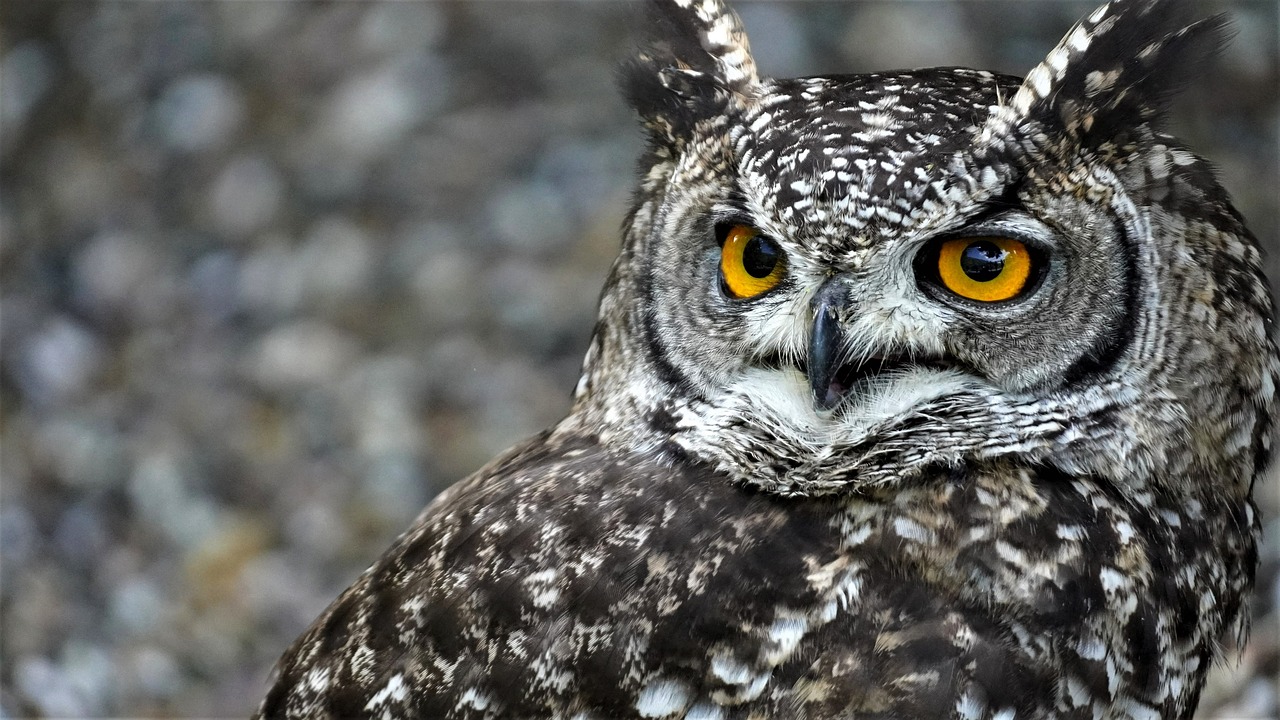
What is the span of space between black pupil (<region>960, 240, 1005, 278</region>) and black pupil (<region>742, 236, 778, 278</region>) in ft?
0.89

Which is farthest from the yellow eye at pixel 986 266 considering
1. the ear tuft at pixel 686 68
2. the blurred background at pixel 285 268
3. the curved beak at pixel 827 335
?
the blurred background at pixel 285 268

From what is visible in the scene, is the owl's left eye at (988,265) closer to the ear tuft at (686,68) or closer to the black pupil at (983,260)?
the black pupil at (983,260)

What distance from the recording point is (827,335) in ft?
5.92

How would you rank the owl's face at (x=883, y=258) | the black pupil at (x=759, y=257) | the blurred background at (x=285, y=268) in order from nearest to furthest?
the owl's face at (x=883, y=258)
the black pupil at (x=759, y=257)
the blurred background at (x=285, y=268)

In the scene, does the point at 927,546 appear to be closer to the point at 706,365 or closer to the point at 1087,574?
the point at 1087,574

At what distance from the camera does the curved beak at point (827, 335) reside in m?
1.80

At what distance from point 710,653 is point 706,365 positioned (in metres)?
0.45

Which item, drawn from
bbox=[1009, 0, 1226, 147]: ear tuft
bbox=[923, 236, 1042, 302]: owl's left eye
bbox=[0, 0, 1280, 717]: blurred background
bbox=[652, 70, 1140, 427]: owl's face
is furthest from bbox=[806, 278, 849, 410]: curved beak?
bbox=[0, 0, 1280, 717]: blurred background

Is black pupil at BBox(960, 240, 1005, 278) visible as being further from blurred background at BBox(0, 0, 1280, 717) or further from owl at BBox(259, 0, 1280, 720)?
blurred background at BBox(0, 0, 1280, 717)

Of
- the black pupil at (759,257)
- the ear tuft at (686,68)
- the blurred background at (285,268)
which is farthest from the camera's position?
the blurred background at (285,268)

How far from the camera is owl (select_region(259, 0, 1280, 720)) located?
1777 millimetres

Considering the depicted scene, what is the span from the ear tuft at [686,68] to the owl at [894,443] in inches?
0.4

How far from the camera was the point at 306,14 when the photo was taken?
16.8 feet

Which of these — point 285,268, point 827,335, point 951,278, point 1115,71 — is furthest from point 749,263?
point 285,268
